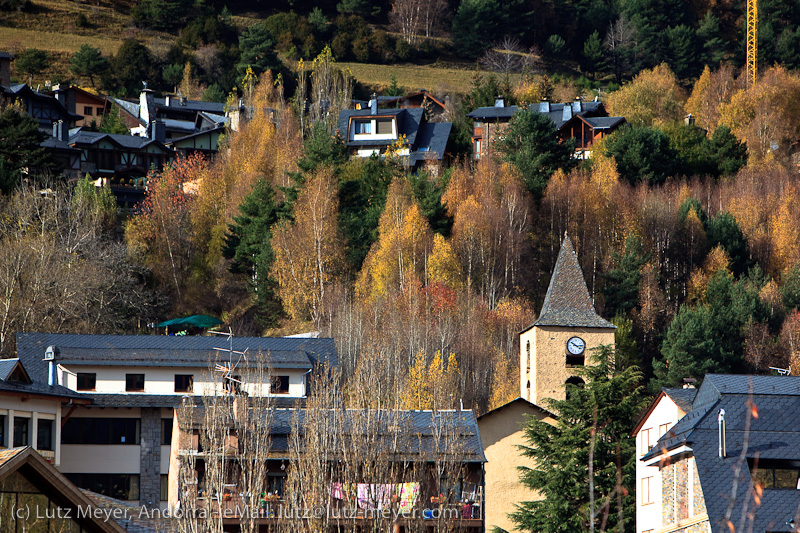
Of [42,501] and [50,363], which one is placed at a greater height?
[50,363]

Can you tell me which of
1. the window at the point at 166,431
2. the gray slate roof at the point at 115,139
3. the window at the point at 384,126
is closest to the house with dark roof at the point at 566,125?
the window at the point at 384,126

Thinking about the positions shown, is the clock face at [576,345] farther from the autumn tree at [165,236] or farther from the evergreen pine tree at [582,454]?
the autumn tree at [165,236]

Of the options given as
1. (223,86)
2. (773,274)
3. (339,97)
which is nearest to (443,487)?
(773,274)

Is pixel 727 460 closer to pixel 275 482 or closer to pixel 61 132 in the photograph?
pixel 275 482

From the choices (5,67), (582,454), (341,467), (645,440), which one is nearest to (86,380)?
(341,467)

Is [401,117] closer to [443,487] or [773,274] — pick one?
[773,274]

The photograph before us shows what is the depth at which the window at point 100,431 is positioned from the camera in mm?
45094

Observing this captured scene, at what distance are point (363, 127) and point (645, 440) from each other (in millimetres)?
53378

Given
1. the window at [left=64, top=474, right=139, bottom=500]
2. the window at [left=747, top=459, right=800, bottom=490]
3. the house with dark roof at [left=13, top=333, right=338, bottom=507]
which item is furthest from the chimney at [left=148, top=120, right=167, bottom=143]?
the window at [left=747, top=459, right=800, bottom=490]

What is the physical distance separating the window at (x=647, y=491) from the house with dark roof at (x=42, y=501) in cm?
2231

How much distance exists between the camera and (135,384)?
48.3m

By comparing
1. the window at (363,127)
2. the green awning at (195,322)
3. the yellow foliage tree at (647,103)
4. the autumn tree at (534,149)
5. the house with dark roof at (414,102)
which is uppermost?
the house with dark roof at (414,102)

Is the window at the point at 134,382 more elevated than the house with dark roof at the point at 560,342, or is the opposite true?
the house with dark roof at the point at 560,342

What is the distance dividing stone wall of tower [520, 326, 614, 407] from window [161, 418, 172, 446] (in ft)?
45.9
